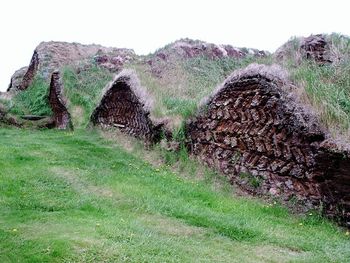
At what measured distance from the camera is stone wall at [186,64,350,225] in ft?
21.2

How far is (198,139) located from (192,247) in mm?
4911

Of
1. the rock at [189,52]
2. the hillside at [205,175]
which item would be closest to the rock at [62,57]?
the rock at [189,52]

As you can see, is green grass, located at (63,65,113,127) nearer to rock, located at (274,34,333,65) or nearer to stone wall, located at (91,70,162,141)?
stone wall, located at (91,70,162,141)

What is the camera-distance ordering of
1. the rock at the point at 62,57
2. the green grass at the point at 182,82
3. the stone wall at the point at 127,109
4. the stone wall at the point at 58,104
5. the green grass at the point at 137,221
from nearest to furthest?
1. the green grass at the point at 137,221
2. the green grass at the point at 182,82
3. the stone wall at the point at 127,109
4. the stone wall at the point at 58,104
5. the rock at the point at 62,57

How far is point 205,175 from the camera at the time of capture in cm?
892

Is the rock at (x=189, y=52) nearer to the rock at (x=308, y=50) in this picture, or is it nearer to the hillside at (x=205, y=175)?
the hillside at (x=205, y=175)

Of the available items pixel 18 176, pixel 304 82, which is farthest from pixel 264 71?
pixel 18 176

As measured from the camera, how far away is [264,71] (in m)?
8.02

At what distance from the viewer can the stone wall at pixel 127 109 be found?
464 inches

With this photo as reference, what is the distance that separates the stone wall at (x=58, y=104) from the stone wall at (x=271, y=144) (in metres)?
8.64

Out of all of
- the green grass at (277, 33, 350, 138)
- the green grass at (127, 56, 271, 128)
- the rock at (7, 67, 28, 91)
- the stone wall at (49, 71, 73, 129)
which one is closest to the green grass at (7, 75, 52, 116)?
the stone wall at (49, 71, 73, 129)

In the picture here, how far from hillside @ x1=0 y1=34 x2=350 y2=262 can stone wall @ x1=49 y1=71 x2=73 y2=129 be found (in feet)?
13.6

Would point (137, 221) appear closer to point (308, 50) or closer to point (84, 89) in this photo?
point (308, 50)

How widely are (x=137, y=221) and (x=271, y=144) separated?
2790 millimetres
